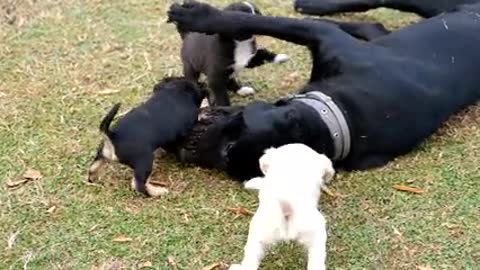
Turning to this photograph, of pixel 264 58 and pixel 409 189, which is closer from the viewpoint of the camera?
pixel 409 189

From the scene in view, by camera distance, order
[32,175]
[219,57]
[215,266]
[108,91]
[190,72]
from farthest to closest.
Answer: [108,91] < [190,72] < [219,57] < [32,175] < [215,266]

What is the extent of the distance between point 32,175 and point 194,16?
96 cm

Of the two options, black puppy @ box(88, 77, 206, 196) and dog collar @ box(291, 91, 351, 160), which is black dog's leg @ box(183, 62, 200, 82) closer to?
Result: black puppy @ box(88, 77, 206, 196)

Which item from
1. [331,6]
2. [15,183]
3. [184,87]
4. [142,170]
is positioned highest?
[184,87]

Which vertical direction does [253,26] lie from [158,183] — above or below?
above

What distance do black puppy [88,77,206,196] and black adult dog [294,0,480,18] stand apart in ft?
4.73

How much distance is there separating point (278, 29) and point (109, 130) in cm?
99

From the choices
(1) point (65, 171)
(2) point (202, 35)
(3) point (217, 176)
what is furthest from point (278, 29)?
(1) point (65, 171)

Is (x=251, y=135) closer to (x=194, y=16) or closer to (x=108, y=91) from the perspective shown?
(x=194, y=16)

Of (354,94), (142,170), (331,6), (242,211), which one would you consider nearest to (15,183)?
(142,170)

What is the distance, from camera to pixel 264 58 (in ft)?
13.5

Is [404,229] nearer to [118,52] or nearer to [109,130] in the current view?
[109,130]

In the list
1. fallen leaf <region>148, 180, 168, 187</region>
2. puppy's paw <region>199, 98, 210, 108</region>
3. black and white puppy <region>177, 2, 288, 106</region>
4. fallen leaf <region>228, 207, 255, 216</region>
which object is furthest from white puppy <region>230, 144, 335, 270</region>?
black and white puppy <region>177, 2, 288, 106</region>

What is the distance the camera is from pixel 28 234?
10.4 feet
